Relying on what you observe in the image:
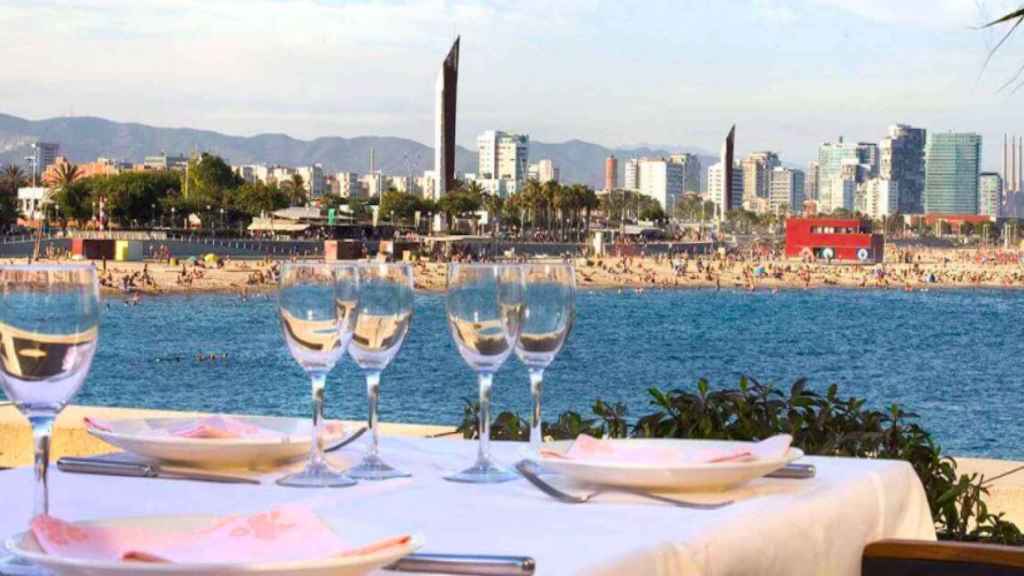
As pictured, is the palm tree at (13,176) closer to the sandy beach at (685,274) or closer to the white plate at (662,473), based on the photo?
the sandy beach at (685,274)

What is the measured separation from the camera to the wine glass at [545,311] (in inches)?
76.4

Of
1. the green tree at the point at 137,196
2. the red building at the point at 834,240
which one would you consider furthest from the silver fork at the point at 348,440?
the red building at the point at 834,240

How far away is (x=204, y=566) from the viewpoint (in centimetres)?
117

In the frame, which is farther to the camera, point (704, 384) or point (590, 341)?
point (590, 341)

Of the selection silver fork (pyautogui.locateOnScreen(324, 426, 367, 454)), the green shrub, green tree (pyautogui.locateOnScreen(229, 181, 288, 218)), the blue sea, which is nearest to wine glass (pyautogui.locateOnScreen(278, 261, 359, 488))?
silver fork (pyautogui.locateOnScreen(324, 426, 367, 454))

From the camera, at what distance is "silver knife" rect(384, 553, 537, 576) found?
1.35 metres

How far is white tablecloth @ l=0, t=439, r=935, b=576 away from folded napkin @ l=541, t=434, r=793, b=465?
0.15 ft

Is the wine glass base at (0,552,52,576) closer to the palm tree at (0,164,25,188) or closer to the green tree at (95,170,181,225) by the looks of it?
the green tree at (95,170,181,225)

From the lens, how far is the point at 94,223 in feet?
321

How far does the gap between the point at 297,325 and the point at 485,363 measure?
26cm

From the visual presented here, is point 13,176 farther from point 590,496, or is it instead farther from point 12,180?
point 590,496

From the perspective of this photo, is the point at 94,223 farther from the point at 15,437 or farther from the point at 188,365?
the point at 15,437

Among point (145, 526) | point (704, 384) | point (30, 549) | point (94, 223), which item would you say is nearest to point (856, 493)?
point (145, 526)

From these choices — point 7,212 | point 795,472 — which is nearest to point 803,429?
point 795,472
